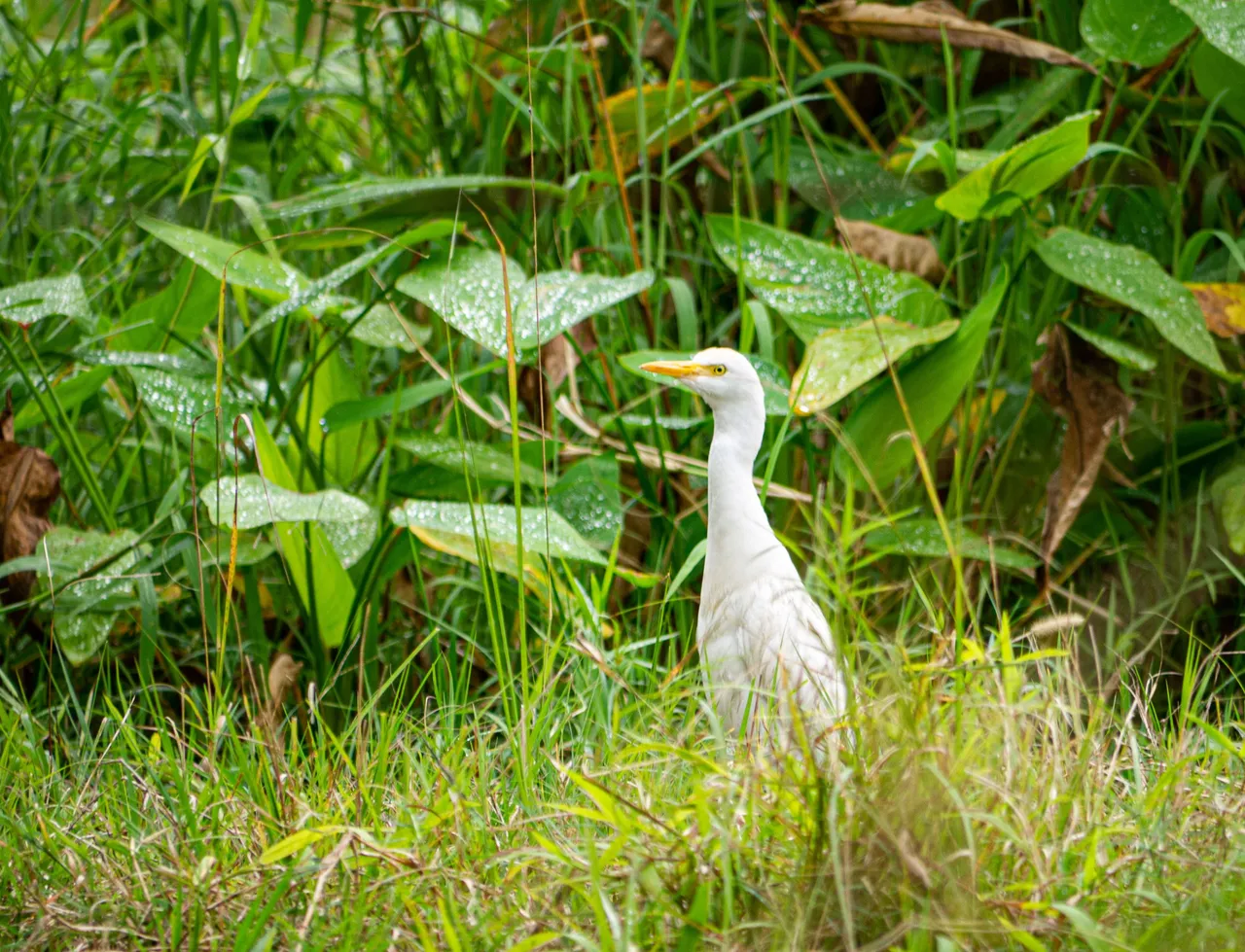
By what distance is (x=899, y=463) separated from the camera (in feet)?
6.05

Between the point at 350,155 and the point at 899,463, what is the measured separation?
1.63 metres

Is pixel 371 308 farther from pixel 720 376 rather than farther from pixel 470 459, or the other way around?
pixel 720 376

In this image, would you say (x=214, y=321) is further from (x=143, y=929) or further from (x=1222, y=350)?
(x=1222, y=350)

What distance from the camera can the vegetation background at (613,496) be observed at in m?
0.98

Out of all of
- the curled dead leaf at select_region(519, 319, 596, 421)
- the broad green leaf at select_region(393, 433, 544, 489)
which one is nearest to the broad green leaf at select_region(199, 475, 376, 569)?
the broad green leaf at select_region(393, 433, 544, 489)

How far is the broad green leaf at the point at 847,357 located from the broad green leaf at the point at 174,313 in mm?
902

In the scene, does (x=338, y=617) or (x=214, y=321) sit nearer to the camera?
(x=338, y=617)

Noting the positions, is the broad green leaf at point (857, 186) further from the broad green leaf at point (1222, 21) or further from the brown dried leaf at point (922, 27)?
the broad green leaf at point (1222, 21)

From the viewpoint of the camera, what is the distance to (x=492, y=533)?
1.50 m

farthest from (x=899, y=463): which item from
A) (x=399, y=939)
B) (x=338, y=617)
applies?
(x=399, y=939)

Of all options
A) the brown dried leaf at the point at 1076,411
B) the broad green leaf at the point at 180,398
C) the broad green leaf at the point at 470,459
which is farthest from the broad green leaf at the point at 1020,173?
the broad green leaf at the point at 180,398

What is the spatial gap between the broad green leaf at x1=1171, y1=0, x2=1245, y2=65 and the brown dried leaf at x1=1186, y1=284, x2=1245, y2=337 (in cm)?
33

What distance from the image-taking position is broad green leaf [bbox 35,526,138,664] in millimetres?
1679

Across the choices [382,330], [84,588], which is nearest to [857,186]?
[382,330]
